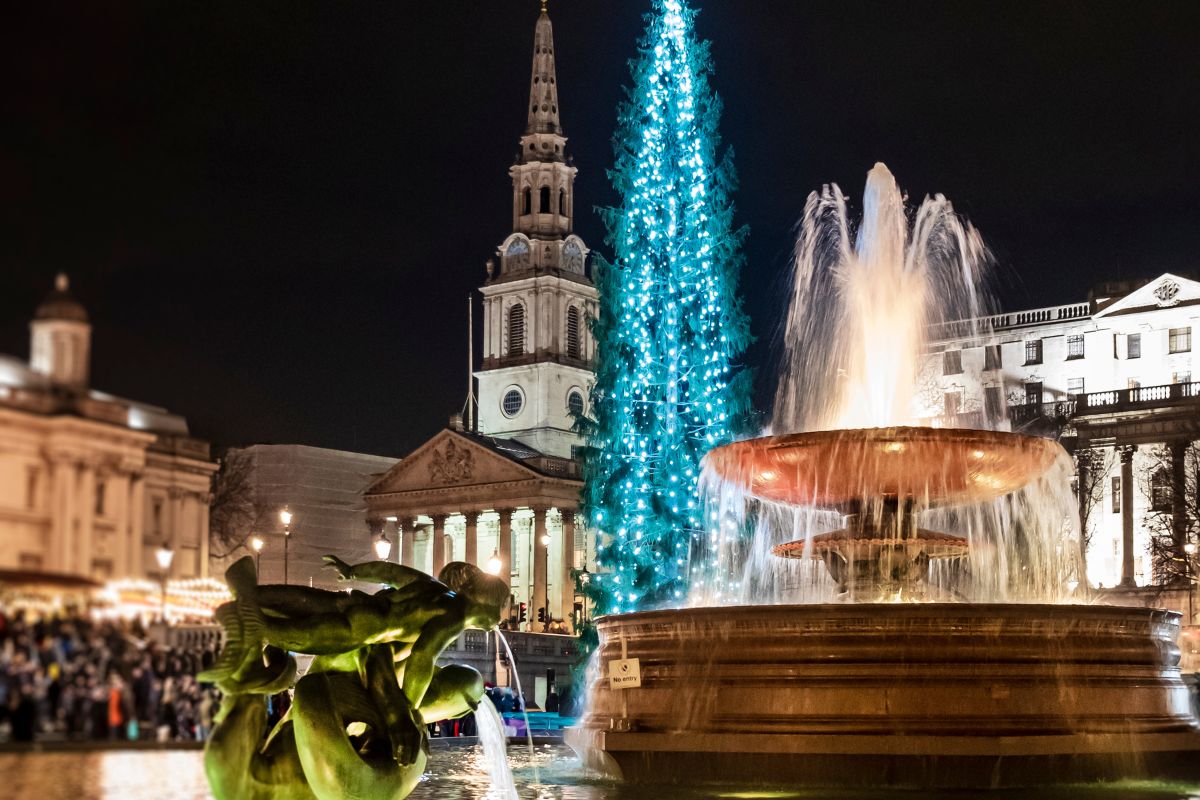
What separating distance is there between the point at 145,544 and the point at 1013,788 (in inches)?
276

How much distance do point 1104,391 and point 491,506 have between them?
93.4 feet

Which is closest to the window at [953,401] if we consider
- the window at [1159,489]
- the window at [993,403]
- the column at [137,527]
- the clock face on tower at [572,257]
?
the window at [993,403]

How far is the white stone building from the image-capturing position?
61.4 m

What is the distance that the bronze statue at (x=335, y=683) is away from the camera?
7285mm

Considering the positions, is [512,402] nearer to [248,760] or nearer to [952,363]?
[952,363]

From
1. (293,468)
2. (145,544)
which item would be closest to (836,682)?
(145,544)

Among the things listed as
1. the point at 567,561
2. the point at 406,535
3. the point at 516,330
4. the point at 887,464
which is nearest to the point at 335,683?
the point at 887,464

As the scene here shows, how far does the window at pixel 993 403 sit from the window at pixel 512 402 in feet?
101

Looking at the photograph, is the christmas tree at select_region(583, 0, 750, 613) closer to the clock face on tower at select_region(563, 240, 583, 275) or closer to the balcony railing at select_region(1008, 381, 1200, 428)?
the balcony railing at select_region(1008, 381, 1200, 428)

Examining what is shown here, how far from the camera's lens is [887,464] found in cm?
1409

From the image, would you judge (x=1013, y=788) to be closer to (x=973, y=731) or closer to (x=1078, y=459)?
(x=973, y=731)

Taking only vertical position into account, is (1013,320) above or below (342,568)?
above

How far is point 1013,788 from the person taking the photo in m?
11.1

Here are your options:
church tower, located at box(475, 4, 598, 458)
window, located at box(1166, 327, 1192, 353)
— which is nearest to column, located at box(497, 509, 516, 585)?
church tower, located at box(475, 4, 598, 458)
